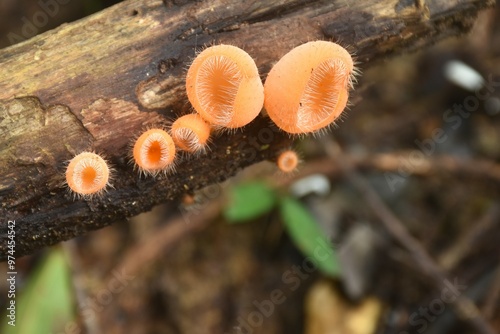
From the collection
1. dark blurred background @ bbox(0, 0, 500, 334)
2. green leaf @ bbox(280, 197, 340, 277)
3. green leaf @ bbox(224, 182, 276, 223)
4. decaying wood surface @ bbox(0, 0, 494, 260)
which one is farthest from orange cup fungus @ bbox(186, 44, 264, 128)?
green leaf @ bbox(280, 197, 340, 277)

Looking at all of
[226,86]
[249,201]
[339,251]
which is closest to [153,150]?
[226,86]

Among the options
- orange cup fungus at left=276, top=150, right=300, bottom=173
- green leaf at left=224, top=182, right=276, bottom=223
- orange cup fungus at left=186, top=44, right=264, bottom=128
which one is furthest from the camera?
green leaf at left=224, top=182, right=276, bottom=223

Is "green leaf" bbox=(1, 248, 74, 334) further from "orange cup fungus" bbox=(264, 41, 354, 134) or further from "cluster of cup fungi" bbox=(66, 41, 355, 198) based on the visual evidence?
"orange cup fungus" bbox=(264, 41, 354, 134)

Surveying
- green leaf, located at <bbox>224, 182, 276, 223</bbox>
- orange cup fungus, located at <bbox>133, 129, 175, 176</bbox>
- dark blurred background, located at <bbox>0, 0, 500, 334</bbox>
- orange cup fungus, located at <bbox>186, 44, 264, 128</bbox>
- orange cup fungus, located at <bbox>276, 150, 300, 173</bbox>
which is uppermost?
orange cup fungus, located at <bbox>186, 44, 264, 128</bbox>

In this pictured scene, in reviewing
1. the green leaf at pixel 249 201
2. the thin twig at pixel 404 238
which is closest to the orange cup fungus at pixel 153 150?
the green leaf at pixel 249 201

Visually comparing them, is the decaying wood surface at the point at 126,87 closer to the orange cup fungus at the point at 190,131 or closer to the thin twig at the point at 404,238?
the orange cup fungus at the point at 190,131

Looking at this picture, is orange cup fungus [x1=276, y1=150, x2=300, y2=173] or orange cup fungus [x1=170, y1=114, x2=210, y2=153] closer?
orange cup fungus [x1=170, y1=114, x2=210, y2=153]

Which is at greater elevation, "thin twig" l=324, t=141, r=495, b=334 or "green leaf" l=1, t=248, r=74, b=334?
"green leaf" l=1, t=248, r=74, b=334

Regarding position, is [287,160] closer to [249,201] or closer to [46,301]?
[249,201]
